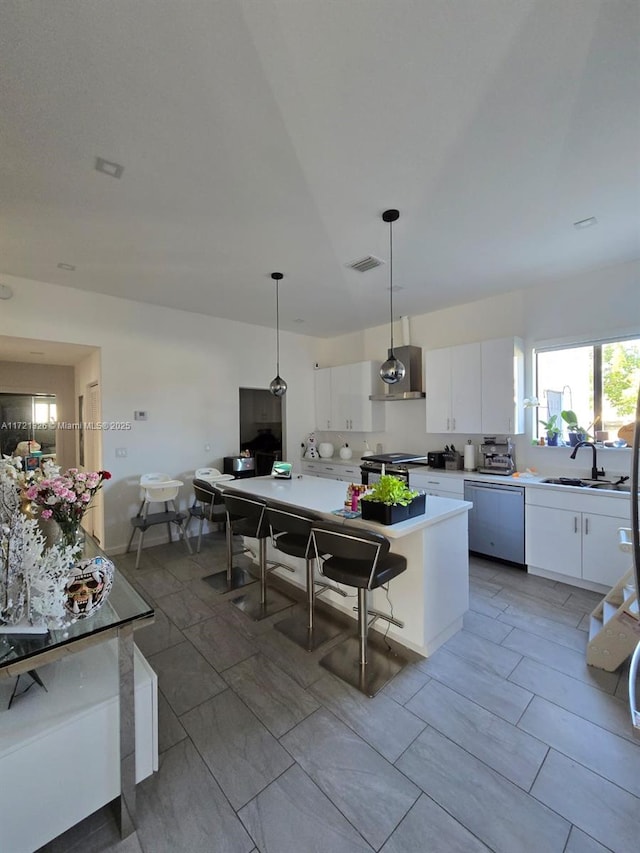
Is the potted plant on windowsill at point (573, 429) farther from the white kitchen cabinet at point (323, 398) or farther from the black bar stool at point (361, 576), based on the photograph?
the white kitchen cabinet at point (323, 398)

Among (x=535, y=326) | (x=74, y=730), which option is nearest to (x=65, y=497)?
(x=74, y=730)

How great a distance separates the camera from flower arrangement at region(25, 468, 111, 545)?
1.78 meters

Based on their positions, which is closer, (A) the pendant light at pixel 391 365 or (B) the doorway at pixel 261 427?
(A) the pendant light at pixel 391 365

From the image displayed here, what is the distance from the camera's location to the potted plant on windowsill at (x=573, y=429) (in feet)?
12.2

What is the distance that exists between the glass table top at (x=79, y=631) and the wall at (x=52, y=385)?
587 cm

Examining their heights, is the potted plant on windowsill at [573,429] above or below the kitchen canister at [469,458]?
above

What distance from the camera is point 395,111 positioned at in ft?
5.62

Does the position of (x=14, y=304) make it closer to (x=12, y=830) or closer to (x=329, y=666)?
(x=12, y=830)

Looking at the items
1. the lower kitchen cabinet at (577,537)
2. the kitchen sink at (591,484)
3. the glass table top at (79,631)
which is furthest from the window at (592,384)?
the glass table top at (79,631)

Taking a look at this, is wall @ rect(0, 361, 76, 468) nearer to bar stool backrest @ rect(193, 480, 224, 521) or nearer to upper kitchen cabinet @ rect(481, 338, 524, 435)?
bar stool backrest @ rect(193, 480, 224, 521)

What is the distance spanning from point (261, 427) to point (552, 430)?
3.97 m

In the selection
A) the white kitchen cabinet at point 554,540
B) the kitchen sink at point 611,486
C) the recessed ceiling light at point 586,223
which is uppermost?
the recessed ceiling light at point 586,223

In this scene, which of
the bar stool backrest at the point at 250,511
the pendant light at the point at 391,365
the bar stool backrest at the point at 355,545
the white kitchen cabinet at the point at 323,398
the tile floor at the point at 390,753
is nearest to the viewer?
the tile floor at the point at 390,753

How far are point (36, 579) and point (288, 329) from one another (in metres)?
5.05
